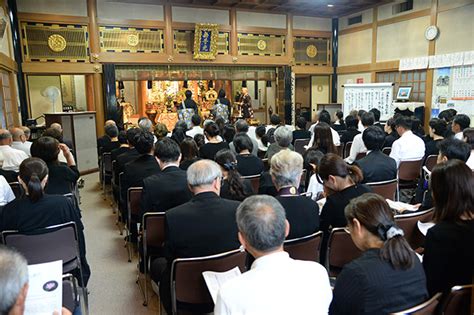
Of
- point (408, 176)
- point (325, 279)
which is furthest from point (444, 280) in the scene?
point (408, 176)

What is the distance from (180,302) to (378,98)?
9736mm

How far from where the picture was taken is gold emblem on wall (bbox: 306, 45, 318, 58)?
477 inches

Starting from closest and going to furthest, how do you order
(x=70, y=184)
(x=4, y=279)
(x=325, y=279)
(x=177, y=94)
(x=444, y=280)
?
(x=4, y=279) → (x=325, y=279) → (x=444, y=280) → (x=70, y=184) → (x=177, y=94)

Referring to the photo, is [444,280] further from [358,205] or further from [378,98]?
[378,98]

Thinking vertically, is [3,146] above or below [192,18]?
below

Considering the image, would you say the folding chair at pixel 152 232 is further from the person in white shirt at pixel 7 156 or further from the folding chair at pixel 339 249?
the person in white shirt at pixel 7 156

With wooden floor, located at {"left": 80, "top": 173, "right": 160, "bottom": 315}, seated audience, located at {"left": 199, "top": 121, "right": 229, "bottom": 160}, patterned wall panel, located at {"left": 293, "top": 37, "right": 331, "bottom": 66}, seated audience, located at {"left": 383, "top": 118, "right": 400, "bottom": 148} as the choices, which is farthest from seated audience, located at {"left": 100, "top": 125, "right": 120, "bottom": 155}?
patterned wall panel, located at {"left": 293, "top": 37, "right": 331, "bottom": 66}

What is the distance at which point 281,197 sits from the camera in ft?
7.36

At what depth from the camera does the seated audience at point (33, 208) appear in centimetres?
238

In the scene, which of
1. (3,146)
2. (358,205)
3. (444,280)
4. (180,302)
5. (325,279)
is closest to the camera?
(325,279)

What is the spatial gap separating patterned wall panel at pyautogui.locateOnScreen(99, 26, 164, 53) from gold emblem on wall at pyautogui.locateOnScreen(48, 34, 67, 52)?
2.88ft

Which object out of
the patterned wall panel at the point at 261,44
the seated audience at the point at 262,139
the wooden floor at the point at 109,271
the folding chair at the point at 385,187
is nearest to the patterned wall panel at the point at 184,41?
the patterned wall panel at the point at 261,44

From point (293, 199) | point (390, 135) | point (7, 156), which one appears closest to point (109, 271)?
point (7, 156)

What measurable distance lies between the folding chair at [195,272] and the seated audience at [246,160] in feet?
6.65
